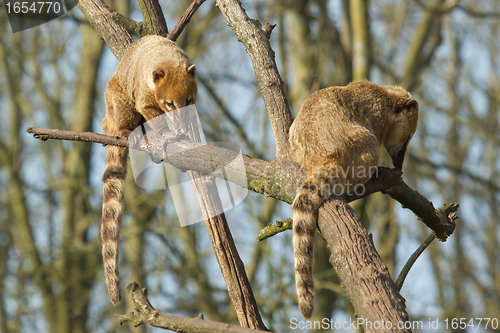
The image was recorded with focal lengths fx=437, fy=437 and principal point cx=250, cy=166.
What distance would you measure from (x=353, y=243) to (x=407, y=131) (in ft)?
8.08

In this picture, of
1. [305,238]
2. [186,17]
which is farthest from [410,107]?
[186,17]

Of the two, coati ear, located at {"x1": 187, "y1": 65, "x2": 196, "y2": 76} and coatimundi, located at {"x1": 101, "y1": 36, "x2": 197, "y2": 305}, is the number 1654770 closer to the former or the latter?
coatimundi, located at {"x1": 101, "y1": 36, "x2": 197, "y2": 305}

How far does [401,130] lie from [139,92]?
2.91 m

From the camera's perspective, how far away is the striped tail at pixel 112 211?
12.5 feet

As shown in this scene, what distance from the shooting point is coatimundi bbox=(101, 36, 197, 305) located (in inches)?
183

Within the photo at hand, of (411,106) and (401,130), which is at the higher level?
(411,106)

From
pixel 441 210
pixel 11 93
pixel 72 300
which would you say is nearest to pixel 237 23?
pixel 441 210

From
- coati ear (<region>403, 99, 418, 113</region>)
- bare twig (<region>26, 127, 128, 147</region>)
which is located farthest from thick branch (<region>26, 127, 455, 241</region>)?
coati ear (<region>403, 99, 418, 113</region>)

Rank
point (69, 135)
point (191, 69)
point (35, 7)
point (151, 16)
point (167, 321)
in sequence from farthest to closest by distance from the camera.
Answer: point (35, 7) → point (151, 16) → point (191, 69) → point (69, 135) → point (167, 321)

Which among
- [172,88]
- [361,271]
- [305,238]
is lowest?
[361,271]

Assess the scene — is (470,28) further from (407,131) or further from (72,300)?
(72,300)

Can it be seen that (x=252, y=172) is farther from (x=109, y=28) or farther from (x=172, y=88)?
(x=109, y=28)

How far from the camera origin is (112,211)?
4387 mm

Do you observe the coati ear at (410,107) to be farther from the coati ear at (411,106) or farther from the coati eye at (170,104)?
the coati eye at (170,104)
